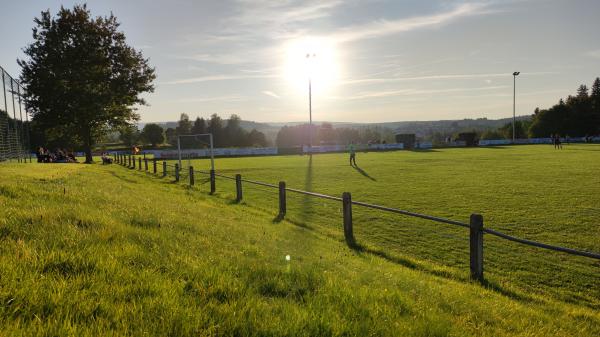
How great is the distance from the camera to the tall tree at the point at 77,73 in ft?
98.9

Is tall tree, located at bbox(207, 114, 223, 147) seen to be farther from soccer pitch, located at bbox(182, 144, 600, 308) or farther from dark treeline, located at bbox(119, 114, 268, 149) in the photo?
soccer pitch, located at bbox(182, 144, 600, 308)

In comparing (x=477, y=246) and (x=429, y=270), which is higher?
(x=477, y=246)

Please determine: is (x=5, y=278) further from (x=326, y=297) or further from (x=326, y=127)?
(x=326, y=127)

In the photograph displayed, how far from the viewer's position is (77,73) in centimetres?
3059

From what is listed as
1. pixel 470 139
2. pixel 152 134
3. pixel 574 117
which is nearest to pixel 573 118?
pixel 574 117

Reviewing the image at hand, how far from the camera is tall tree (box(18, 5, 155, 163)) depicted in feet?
98.9

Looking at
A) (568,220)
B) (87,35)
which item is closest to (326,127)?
(87,35)

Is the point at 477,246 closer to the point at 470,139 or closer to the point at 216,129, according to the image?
the point at 470,139

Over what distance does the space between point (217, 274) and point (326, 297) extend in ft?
3.87

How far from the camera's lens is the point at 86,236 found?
4.46m

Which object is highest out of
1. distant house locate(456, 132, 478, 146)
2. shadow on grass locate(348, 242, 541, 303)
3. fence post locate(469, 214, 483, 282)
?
distant house locate(456, 132, 478, 146)

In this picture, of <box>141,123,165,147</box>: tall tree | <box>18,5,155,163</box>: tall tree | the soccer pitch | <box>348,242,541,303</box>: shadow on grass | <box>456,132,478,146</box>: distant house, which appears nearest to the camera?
<box>348,242,541,303</box>: shadow on grass

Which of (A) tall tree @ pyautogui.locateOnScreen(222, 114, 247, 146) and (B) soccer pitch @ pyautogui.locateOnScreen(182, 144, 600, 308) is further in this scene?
(A) tall tree @ pyautogui.locateOnScreen(222, 114, 247, 146)

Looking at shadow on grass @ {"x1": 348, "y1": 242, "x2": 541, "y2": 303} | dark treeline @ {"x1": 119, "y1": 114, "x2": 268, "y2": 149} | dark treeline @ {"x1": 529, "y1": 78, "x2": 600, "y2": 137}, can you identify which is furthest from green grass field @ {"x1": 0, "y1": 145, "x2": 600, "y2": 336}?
dark treeline @ {"x1": 119, "y1": 114, "x2": 268, "y2": 149}
